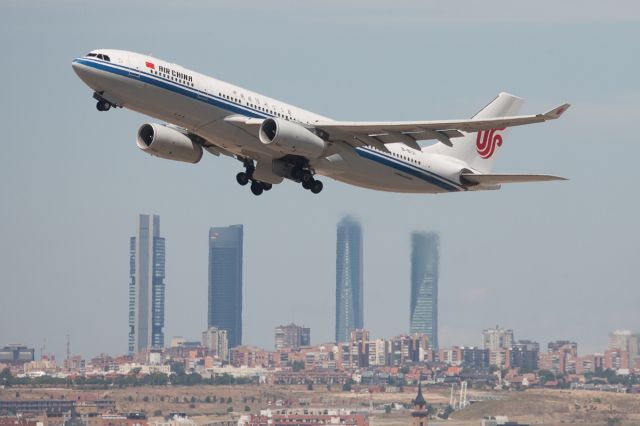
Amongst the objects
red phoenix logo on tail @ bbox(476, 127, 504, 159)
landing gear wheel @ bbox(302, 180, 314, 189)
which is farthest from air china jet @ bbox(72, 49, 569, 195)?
red phoenix logo on tail @ bbox(476, 127, 504, 159)

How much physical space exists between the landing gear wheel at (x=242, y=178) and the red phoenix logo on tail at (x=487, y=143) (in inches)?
535

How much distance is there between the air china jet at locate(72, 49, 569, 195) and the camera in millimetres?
64312

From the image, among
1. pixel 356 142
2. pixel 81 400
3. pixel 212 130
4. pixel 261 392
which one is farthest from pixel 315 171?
pixel 261 392

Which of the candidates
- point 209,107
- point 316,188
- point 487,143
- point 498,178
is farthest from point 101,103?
point 487,143

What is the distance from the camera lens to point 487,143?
265 feet

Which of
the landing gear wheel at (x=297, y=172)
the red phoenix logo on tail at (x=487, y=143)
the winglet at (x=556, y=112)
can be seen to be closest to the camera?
the winglet at (x=556, y=112)

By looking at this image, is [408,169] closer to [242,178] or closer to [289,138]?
[242,178]

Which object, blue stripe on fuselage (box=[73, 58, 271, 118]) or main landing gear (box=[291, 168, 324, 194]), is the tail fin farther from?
blue stripe on fuselage (box=[73, 58, 271, 118])

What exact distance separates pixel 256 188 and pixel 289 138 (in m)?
7.85

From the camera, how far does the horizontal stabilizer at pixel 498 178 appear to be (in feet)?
235

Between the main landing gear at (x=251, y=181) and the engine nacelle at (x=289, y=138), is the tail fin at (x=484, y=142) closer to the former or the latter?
the main landing gear at (x=251, y=181)

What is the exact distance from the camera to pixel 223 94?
218 ft

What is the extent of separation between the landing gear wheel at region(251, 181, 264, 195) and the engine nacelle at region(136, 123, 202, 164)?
5004 millimetres

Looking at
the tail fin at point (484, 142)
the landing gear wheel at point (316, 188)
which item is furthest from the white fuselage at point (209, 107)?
the tail fin at point (484, 142)
